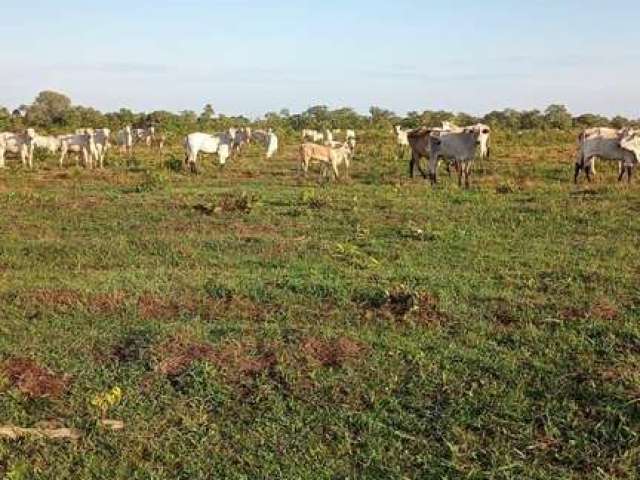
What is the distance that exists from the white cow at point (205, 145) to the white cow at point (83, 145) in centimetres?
352

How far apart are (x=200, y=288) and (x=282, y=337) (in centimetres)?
164

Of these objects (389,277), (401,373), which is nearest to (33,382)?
(401,373)

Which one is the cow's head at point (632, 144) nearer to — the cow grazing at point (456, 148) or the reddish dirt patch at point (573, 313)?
the cow grazing at point (456, 148)

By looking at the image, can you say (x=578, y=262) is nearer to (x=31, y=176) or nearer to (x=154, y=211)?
(x=154, y=211)

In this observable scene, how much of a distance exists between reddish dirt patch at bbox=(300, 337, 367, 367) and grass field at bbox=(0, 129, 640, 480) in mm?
18

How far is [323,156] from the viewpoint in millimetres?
18547

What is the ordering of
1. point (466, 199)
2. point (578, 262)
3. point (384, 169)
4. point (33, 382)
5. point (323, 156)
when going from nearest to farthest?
point (33, 382)
point (578, 262)
point (466, 199)
point (323, 156)
point (384, 169)

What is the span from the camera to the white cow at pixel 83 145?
77.6 feet

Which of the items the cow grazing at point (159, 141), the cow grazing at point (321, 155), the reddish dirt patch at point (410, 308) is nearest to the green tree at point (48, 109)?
the cow grazing at point (159, 141)

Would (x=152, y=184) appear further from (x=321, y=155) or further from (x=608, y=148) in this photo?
(x=608, y=148)

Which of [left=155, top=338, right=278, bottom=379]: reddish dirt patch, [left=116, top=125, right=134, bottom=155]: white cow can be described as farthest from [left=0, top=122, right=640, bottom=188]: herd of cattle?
[left=155, top=338, right=278, bottom=379]: reddish dirt patch

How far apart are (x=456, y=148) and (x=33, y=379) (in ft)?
40.4

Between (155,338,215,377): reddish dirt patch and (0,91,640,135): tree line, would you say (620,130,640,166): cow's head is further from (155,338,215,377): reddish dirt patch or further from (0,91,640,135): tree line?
(0,91,640,135): tree line

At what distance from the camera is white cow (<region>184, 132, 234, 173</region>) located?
70.5ft
